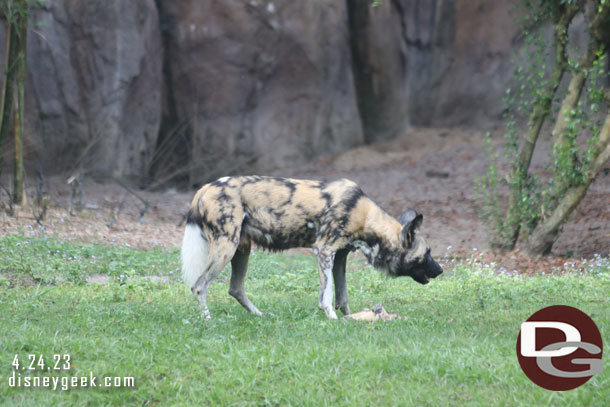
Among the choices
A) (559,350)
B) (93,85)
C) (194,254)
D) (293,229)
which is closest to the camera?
(559,350)

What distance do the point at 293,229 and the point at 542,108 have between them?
170 inches

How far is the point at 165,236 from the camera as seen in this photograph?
382 inches

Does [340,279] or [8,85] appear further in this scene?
[8,85]

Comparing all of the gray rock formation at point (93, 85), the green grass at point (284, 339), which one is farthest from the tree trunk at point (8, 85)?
the green grass at point (284, 339)

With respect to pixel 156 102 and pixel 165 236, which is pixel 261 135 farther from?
pixel 165 236

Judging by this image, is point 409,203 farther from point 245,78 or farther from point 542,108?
point 245,78

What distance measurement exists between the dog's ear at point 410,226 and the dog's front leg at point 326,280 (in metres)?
0.57

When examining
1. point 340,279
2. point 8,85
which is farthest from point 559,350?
point 8,85

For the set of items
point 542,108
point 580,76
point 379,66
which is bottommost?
point 542,108


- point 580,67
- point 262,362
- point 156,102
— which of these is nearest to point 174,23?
point 156,102

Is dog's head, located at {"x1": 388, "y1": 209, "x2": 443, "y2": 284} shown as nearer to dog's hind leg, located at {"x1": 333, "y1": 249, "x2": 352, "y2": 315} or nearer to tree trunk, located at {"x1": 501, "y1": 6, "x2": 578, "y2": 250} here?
dog's hind leg, located at {"x1": 333, "y1": 249, "x2": 352, "y2": 315}

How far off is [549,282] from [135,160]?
895 centimetres

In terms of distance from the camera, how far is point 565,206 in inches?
310

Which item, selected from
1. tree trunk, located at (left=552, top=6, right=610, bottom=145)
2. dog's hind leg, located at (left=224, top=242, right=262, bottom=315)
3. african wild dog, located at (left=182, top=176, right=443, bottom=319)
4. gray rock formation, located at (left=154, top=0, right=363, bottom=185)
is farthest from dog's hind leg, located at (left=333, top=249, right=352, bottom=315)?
gray rock formation, located at (left=154, top=0, right=363, bottom=185)
